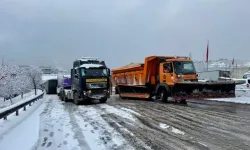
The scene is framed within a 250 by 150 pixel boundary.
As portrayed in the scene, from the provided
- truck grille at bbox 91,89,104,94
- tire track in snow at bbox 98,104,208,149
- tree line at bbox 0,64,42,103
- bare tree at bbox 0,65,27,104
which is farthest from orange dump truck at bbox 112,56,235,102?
bare tree at bbox 0,65,27,104

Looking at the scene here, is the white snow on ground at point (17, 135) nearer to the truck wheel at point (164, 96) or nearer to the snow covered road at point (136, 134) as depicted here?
the snow covered road at point (136, 134)

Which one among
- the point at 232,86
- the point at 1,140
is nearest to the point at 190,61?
the point at 232,86

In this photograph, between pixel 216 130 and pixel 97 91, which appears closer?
pixel 216 130

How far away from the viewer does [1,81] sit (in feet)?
166

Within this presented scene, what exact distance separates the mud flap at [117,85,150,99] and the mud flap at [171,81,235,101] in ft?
14.0

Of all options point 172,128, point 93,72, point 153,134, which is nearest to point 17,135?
point 153,134

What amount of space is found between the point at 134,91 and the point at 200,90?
283 inches

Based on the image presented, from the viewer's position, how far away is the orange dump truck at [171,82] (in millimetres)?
16672

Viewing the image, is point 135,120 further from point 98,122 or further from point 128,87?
point 128,87

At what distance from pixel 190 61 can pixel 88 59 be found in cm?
762

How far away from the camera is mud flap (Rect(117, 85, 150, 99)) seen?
2102cm

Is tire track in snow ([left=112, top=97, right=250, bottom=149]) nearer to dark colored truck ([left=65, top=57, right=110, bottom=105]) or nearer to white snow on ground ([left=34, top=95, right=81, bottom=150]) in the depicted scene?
white snow on ground ([left=34, top=95, right=81, bottom=150])

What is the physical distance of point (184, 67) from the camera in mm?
17828

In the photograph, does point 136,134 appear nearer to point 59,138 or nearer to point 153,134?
point 153,134
